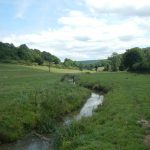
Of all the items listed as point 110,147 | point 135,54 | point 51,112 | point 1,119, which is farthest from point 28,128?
point 135,54

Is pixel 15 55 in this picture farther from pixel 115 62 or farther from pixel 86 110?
pixel 86 110

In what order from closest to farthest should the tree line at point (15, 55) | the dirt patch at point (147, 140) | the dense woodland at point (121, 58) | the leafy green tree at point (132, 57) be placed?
the dirt patch at point (147, 140)
the dense woodland at point (121, 58)
the leafy green tree at point (132, 57)
the tree line at point (15, 55)

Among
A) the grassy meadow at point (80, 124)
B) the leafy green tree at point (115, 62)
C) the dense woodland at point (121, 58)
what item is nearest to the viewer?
the grassy meadow at point (80, 124)

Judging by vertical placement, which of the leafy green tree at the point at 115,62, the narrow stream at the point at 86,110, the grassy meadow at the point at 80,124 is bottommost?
the narrow stream at the point at 86,110

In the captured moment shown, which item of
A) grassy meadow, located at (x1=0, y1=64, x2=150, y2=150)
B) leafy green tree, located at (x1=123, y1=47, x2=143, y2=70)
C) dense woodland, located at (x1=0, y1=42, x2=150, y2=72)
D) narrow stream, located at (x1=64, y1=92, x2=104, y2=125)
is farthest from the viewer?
leafy green tree, located at (x1=123, y1=47, x2=143, y2=70)

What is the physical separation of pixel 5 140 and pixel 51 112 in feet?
25.7

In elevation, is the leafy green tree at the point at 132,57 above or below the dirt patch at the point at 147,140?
above

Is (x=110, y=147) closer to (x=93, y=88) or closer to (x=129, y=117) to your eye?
(x=129, y=117)

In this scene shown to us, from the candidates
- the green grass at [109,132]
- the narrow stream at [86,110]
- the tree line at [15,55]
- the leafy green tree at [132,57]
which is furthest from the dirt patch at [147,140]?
the tree line at [15,55]

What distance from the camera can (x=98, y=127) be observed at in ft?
71.0

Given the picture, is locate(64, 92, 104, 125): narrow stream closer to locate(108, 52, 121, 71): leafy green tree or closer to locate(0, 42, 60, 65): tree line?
locate(0, 42, 60, 65): tree line

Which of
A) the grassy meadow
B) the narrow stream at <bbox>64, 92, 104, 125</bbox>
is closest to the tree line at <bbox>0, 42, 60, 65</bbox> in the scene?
the narrow stream at <bbox>64, 92, 104, 125</bbox>

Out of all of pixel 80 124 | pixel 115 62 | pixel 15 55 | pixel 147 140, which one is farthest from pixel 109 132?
pixel 115 62

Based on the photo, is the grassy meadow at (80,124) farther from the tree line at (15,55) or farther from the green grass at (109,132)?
the tree line at (15,55)
